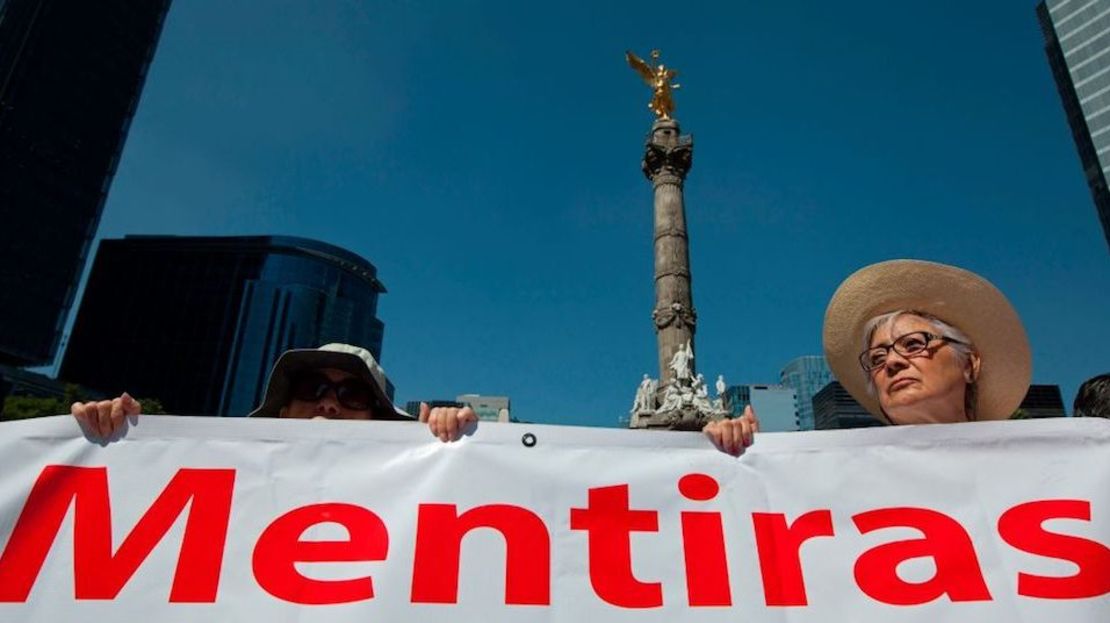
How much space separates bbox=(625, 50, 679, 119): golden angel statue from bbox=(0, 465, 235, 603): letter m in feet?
113

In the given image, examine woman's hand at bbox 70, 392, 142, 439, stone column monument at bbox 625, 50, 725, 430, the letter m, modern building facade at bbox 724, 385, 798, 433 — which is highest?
modern building facade at bbox 724, 385, 798, 433

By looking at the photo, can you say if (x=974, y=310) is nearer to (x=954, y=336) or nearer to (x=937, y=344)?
(x=954, y=336)

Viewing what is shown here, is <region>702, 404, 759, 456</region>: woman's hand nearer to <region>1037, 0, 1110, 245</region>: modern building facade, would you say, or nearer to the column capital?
the column capital

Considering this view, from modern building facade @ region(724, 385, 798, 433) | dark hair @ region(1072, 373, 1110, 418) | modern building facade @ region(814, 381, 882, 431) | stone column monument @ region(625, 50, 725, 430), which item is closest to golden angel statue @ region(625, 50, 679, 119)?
stone column monument @ region(625, 50, 725, 430)

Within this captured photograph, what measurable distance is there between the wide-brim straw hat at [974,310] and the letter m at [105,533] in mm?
2647

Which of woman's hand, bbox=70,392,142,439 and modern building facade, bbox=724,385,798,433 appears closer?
woman's hand, bbox=70,392,142,439

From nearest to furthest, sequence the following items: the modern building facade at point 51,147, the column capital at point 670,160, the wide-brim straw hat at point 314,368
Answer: the wide-brim straw hat at point 314,368
the column capital at point 670,160
the modern building facade at point 51,147

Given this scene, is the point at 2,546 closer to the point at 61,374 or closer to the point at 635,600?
the point at 635,600

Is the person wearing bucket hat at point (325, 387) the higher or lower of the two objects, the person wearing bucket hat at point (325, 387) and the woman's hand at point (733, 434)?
the higher

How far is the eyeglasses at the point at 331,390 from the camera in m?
2.93

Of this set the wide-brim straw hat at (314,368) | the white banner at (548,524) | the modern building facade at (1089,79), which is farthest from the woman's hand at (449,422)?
the modern building facade at (1089,79)

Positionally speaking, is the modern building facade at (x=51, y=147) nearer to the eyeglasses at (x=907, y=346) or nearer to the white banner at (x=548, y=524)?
the white banner at (x=548, y=524)

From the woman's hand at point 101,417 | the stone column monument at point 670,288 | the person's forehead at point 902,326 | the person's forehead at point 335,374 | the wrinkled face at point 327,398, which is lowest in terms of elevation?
the woman's hand at point 101,417

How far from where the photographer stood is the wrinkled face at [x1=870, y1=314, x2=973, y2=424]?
2615 millimetres
